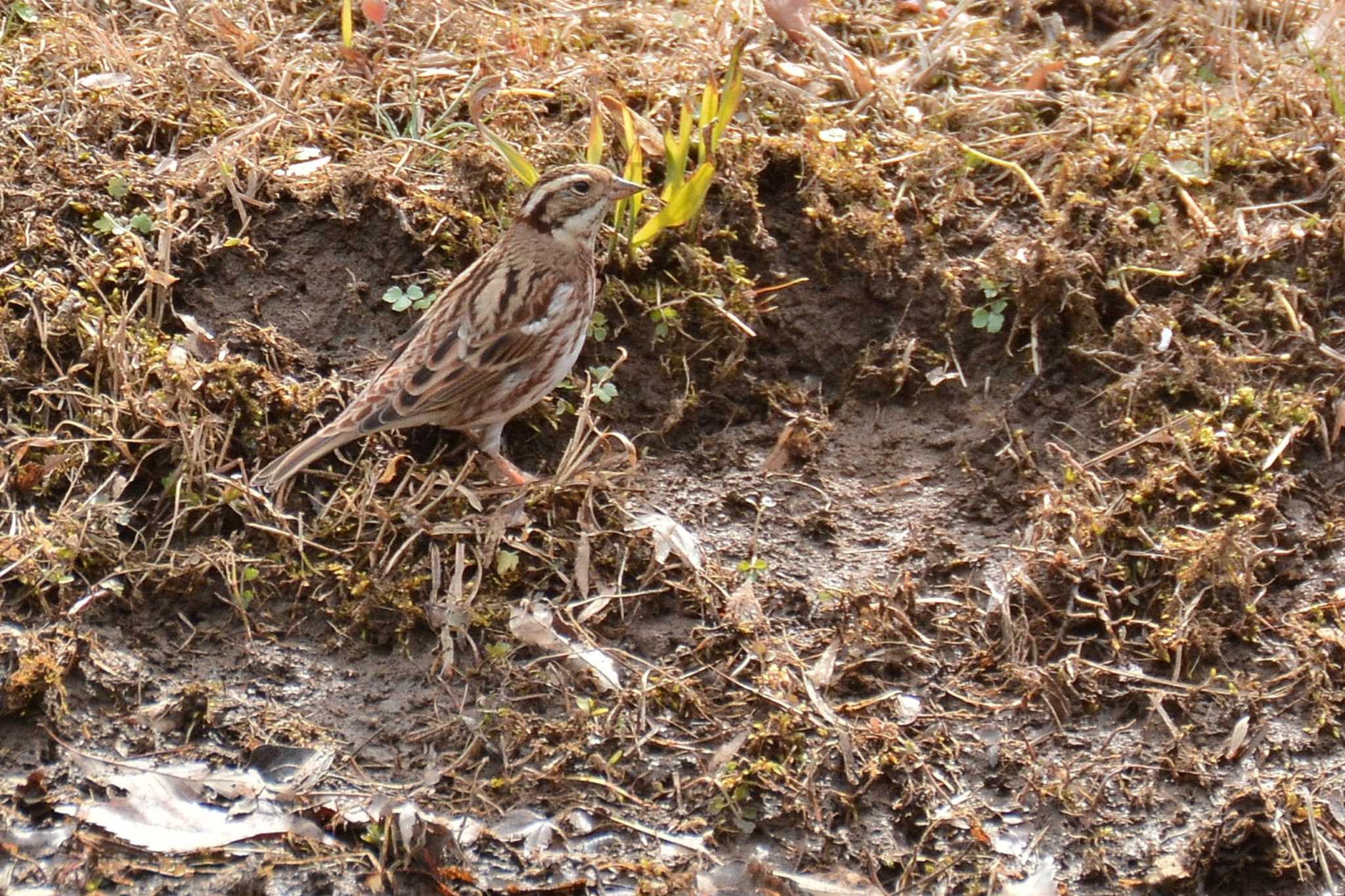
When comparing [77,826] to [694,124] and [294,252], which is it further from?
[694,124]

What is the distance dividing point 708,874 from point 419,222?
9.96 feet

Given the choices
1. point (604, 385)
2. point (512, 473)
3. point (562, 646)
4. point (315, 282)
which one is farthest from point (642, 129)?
point (562, 646)

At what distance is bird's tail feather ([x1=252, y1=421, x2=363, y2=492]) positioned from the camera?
5328 mm

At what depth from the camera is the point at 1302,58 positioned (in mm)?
7133

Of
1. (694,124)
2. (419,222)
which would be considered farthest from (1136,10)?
(419,222)

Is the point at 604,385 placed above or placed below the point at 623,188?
below

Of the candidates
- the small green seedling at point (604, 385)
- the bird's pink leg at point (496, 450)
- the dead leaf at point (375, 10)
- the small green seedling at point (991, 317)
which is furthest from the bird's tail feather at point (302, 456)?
the small green seedling at point (991, 317)

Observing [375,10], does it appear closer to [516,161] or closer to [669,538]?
[516,161]

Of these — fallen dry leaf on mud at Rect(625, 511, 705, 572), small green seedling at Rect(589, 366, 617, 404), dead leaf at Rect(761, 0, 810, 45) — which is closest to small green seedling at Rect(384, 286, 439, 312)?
small green seedling at Rect(589, 366, 617, 404)

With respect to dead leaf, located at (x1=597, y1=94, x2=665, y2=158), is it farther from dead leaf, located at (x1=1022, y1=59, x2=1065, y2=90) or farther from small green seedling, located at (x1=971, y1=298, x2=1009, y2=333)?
dead leaf, located at (x1=1022, y1=59, x2=1065, y2=90)

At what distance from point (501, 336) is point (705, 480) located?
0.96 metres

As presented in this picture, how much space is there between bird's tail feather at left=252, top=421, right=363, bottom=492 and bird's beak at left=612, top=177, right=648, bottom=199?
1.43 meters

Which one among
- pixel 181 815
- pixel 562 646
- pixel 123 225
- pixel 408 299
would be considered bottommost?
pixel 181 815

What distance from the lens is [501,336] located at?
5703mm
